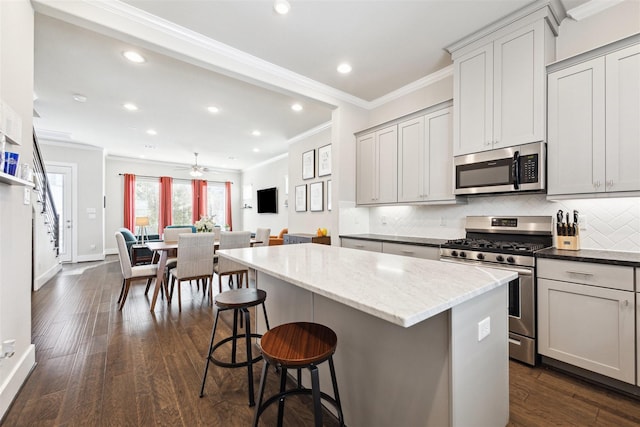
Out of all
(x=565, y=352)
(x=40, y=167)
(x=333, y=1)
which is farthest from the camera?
(x=40, y=167)

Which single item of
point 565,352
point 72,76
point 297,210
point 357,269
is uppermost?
point 72,76

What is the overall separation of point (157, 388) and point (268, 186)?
653 centimetres

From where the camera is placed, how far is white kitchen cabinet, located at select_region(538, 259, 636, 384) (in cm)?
174

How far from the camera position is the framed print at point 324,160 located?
5020mm

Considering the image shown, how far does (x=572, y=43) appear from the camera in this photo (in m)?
2.34

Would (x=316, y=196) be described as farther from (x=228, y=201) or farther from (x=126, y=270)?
(x=228, y=201)

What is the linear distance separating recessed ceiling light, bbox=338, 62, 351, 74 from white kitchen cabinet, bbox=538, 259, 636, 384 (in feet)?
8.76

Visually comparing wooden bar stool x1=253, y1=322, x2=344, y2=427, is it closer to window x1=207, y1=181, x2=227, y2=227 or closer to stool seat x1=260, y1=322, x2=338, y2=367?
stool seat x1=260, y1=322, x2=338, y2=367

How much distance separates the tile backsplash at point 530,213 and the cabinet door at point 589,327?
65 cm

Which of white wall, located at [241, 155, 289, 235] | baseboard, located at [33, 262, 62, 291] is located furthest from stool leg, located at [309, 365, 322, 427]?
white wall, located at [241, 155, 289, 235]

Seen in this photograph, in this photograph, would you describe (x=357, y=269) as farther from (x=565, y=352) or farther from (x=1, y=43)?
(x=1, y=43)

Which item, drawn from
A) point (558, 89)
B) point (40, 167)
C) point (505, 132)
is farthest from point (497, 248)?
point (40, 167)

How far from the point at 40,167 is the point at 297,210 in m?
4.30

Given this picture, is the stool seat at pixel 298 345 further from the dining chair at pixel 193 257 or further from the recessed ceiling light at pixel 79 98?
the recessed ceiling light at pixel 79 98
